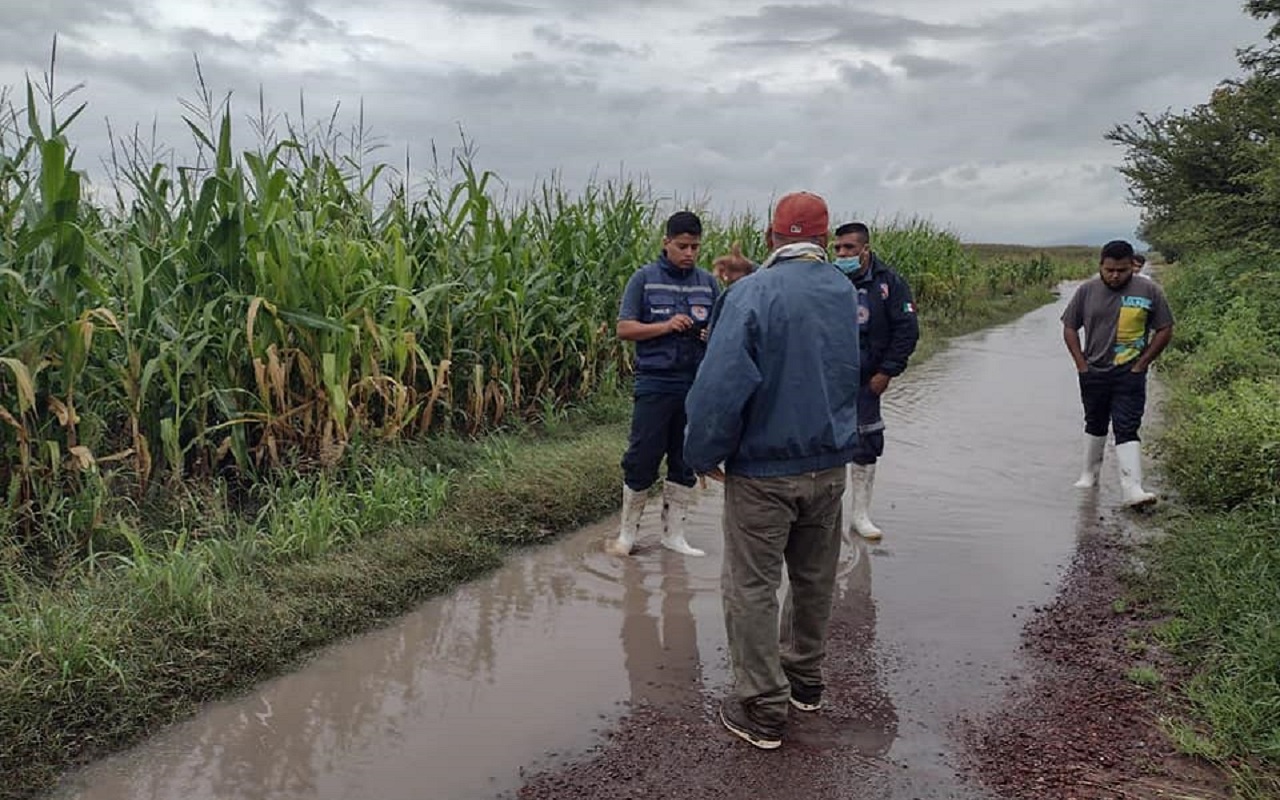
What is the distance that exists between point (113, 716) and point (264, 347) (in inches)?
103

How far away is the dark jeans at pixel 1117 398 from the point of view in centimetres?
675

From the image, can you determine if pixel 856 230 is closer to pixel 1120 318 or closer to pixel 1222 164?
pixel 1120 318

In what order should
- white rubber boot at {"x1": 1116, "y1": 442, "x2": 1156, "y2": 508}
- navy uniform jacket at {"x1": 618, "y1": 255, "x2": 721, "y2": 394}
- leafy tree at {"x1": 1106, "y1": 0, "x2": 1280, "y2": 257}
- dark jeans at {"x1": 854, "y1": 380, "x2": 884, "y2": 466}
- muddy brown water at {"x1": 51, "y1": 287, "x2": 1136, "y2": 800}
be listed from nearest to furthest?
muddy brown water at {"x1": 51, "y1": 287, "x2": 1136, "y2": 800} < navy uniform jacket at {"x1": 618, "y1": 255, "x2": 721, "y2": 394} < dark jeans at {"x1": 854, "y1": 380, "x2": 884, "y2": 466} < white rubber boot at {"x1": 1116, "y1": 442, "x2": 1156, "y2": 508} < leafy tree at {"x1": 1106, "y1": 0, "x2": 1280, "y2": 257}

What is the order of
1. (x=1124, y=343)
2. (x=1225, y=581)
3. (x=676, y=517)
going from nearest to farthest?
(x=1225, y=581) → (x=676, y=517) → (x=1124, y=343)

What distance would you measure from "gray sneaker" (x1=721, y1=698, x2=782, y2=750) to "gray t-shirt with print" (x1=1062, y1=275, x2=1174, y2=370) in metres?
4.54

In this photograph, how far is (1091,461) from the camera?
24.0ft

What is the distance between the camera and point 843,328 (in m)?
3.57

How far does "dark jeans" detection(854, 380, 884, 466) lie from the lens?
19.5 ft

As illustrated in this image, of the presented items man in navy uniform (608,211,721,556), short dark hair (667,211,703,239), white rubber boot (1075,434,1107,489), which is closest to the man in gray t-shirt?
white rubber boot (1075,434,1107,489)

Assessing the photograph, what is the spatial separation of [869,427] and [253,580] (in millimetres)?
3604

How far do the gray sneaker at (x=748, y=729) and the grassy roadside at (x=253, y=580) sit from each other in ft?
6.15

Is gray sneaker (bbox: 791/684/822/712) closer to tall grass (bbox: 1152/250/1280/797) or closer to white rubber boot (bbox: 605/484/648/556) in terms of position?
tall grass (bbox: 1152/250/1280/797)

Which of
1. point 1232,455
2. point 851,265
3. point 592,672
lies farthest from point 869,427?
point 592,672

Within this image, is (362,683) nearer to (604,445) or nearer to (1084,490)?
(604,445)
